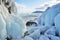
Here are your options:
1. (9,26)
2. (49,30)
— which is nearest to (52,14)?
(49,30)

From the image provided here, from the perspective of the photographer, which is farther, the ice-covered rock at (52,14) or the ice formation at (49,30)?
the ice-covered rock at (52,14)

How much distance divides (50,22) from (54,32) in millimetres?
1763

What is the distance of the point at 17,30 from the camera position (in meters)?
5.67

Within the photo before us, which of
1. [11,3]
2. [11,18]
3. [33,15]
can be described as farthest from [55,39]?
[33,15]

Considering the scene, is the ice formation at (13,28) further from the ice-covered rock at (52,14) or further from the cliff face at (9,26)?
the ice-covered rock at (52,14)

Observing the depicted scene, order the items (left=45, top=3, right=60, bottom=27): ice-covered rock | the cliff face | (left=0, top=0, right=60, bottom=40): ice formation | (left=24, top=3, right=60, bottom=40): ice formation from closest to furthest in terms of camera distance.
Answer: the cliff face < (left=0, top=0, right=60, bottom=40): ice formation < (left=24, top=3, right=60, bottom=40): ice formation < (left=45, top=3, right=60, bottom=27): ice-covered rock

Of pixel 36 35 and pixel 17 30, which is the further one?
pixel 36 35

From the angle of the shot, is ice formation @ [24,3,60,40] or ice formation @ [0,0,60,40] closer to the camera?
ice formation @ [0,0,60,40]

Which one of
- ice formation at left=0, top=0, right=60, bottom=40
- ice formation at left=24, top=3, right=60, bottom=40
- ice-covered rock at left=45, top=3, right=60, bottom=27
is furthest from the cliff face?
ice-covered rock at left=45, top=3, right=60, bottom=27

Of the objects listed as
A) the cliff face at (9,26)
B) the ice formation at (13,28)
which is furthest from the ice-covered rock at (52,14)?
the cliff face at (9,26)

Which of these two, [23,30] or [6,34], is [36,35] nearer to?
[23,30]

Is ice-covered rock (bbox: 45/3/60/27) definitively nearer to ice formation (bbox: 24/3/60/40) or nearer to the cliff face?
ice formation (bbox: 24/3/60/40)

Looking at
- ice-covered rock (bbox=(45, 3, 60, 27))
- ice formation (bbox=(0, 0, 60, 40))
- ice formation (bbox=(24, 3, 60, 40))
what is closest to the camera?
ice formation (bbox=(0, 0, 60, 40))

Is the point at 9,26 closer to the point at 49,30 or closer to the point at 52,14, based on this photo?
the point at 49,30
